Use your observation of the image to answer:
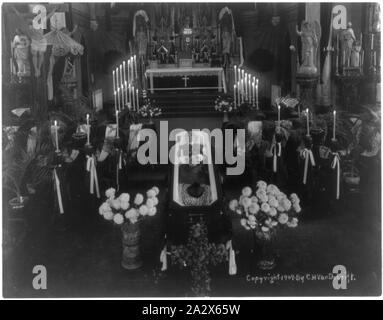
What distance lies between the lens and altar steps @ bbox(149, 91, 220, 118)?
648 centimetres

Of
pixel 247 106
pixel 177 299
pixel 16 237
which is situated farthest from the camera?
pixel 247 106

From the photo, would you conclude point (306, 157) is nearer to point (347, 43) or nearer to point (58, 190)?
point (347, 43)

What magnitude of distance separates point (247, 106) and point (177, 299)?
2541 millimetres

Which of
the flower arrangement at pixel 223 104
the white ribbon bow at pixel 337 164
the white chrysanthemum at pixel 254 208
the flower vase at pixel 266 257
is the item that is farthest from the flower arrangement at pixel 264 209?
the flower arrangement at pixel 223 104

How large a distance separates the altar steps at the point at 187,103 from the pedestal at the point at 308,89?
1.08m

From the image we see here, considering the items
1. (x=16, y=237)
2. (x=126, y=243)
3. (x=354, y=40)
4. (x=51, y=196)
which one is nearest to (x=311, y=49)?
(x=354, y=40)

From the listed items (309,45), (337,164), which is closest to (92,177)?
(337,164)

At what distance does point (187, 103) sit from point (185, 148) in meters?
0.65

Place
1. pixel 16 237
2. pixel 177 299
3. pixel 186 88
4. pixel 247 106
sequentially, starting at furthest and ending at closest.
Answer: pixel 186 88
pixel 247 106
pixel 16 237
pixel 177 299

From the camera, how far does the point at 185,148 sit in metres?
6.31

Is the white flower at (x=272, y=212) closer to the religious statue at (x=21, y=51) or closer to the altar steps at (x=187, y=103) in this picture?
the altar steps at (x=187, y=103)

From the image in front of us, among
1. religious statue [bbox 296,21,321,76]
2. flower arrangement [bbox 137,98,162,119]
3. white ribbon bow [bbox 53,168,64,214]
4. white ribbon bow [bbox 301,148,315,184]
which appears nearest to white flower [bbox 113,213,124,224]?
white ribbon bow [bbox 53,168,64,214]

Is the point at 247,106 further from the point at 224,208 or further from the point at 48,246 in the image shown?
the point at 48,246

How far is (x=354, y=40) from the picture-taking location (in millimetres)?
6191
